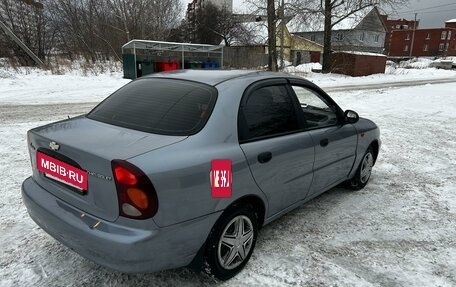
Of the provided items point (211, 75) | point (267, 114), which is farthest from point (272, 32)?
point (267, 114)

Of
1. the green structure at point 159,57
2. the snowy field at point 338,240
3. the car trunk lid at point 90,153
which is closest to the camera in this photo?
the car trunk lid at point 90,153

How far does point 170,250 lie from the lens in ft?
7.63

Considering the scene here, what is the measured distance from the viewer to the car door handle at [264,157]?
9.28 ft

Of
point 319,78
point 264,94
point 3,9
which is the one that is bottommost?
point 319,78

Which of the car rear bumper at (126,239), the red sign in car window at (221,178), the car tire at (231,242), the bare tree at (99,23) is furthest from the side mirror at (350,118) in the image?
the bare tree at (99,23)

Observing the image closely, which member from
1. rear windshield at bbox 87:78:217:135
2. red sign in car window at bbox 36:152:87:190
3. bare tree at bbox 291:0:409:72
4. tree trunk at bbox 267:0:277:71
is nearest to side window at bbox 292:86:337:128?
rear windshield at bbox 87:78:217:135

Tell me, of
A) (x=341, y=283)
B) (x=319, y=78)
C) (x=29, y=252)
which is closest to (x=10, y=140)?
(x=29, y=252)

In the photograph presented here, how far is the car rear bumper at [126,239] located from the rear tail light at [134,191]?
0.23 ft

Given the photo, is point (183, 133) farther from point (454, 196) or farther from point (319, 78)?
point (319, 78)

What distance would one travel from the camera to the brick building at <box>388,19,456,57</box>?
85250mm

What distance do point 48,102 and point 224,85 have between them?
1014cm

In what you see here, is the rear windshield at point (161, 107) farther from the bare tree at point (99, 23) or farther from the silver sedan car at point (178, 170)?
the bare tree at point (99, 23)

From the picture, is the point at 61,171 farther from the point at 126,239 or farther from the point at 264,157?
the point at 264,157

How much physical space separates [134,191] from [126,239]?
11.7 inches
